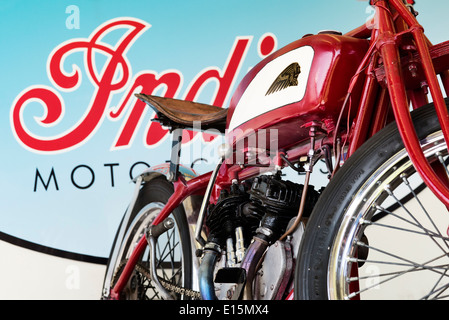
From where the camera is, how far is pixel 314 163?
1.42m

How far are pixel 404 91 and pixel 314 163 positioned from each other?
343mm

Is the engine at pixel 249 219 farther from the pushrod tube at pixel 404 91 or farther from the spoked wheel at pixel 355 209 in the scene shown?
the pushrod tube at pixel 404 91

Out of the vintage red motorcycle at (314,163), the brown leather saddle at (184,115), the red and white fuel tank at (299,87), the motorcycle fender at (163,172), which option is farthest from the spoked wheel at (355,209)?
the motorcycle fender at (163,172)

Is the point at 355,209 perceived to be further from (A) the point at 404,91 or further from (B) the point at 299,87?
(B) the point at 299,87

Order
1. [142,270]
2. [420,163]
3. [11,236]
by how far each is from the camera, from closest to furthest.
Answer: [420,163] → [142,270] → [11,236]

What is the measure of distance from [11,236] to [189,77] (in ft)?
4.20

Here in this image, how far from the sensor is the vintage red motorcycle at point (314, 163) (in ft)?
3.69

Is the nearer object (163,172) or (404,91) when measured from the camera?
(404,91)

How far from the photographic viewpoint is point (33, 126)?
309cm

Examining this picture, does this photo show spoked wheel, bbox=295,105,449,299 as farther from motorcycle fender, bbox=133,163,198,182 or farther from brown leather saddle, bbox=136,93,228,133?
motorcycle fender, bbox=133,163,198,182

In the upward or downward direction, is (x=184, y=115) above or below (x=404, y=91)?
above

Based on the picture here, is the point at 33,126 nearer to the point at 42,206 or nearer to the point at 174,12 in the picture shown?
the point at 42,206

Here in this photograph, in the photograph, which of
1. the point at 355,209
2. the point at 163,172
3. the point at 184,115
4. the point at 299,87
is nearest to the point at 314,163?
the point at 299,87
